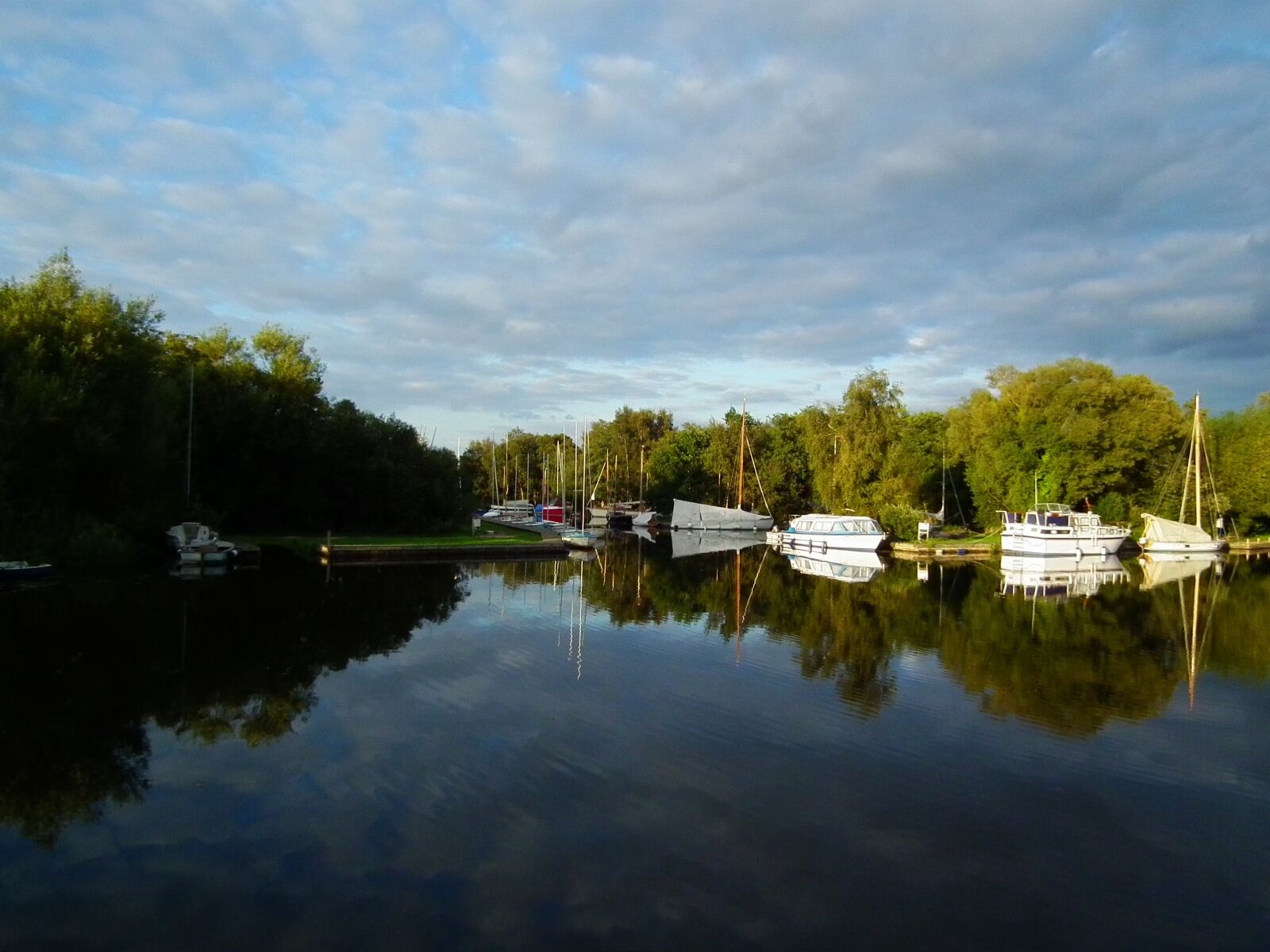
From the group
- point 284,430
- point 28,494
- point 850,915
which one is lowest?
point 850,915

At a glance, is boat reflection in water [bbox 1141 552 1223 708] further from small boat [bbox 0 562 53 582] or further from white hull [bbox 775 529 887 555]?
small boat [bbox 0 562 53 582]

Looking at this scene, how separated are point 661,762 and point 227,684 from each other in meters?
7.44

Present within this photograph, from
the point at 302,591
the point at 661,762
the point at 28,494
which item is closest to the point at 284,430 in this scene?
the point at 28,494

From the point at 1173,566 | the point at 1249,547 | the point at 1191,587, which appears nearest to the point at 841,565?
the point at 1191,587

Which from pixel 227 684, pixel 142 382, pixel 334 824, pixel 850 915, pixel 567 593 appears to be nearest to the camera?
pixel 850 915

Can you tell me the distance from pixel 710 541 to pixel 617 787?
1871 inches

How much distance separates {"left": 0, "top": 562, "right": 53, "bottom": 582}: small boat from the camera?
875 inches

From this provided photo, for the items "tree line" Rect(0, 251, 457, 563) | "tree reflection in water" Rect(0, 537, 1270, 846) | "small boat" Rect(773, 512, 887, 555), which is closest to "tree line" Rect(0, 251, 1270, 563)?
"tree line" Rect(0, 251, 457, 563)

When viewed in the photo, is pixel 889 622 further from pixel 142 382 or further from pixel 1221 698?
pixel 142 382

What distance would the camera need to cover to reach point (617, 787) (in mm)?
9188

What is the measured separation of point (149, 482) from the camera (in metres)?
32.3

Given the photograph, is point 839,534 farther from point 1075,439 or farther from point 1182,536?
point 1182,536

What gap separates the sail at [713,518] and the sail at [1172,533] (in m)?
25.6

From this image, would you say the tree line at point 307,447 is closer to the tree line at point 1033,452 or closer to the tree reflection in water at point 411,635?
the tree line at point 1033,452
